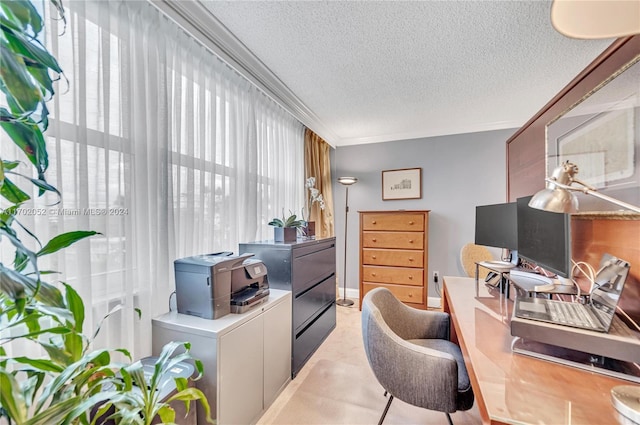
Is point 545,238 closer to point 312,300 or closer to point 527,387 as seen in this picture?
point 527,387

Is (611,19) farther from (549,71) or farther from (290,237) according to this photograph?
(290,237)

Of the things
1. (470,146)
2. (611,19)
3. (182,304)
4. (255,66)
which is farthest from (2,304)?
(470,146)

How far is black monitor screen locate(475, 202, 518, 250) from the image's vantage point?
5.82ft

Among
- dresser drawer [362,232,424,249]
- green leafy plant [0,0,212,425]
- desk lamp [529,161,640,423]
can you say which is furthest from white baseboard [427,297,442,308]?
green leafy plant [0,0,212,425]

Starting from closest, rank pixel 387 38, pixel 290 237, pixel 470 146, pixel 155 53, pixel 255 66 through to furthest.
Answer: pixel 155 53 → pixel 387 38 → pixel 255 66 → pixel 290 237 → pixel 470 146

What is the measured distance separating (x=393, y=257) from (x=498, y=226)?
57.5 inches

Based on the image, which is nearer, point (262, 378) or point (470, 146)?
point (262, 378)

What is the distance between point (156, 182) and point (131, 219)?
246 millimetres

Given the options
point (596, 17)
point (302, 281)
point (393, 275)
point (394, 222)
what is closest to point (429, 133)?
point (394, 222)

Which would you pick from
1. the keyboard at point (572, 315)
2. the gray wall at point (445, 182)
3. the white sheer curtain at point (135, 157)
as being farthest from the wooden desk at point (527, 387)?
the gray wall at point (445, 182)

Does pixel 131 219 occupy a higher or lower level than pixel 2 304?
higher

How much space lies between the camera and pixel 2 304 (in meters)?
0.62

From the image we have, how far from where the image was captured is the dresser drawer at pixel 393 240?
10.3 feet

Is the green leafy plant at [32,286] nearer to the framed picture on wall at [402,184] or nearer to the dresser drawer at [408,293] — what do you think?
the dresser drawer at [408,293]
